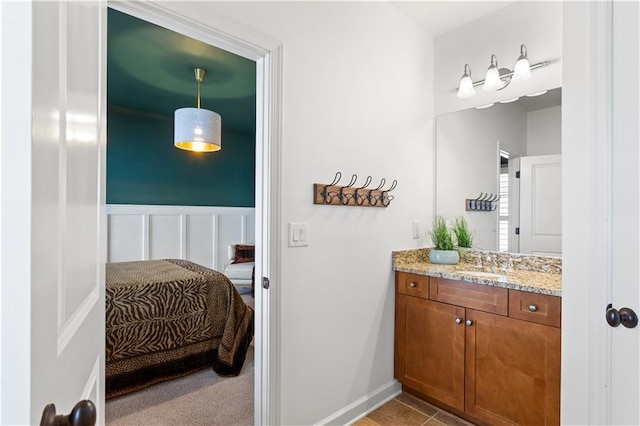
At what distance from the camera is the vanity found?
63.2 inches

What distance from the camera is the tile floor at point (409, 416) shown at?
192 centimetres

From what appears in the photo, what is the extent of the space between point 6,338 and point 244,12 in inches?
58.9

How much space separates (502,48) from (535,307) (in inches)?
67.8

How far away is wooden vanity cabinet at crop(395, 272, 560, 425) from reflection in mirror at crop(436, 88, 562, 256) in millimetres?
619

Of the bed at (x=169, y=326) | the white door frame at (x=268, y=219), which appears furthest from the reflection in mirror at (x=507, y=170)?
the bed at (x=169, y=326)

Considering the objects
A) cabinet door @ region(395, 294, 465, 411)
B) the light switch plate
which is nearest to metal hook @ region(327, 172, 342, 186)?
the light switch plate

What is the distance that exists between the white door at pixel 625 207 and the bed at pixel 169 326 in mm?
2227

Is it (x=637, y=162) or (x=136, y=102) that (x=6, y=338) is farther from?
(x=136, y=102)

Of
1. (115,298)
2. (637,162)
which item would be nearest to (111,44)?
(115,298)

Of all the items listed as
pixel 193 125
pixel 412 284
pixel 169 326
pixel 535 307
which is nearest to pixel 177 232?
pixel 193 125

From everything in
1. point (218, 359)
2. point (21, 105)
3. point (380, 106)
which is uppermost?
point (380, 106)

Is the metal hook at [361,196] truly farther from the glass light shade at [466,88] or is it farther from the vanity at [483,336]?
the glass light shade at [466,88]

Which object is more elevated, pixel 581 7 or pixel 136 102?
pixel 136 102

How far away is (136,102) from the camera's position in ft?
12.9
